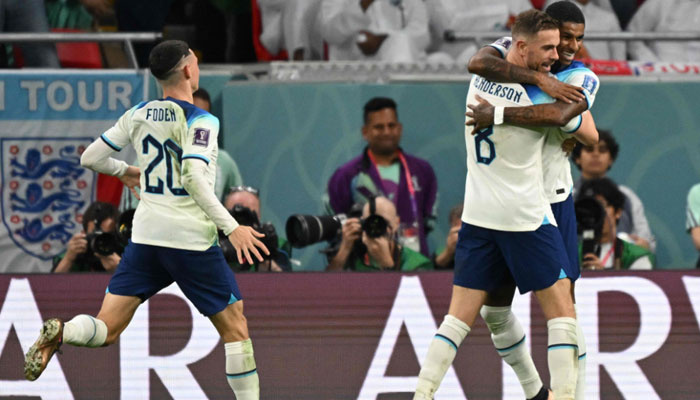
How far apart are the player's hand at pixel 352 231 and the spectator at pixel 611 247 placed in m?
1.47

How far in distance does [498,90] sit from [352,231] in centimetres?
246

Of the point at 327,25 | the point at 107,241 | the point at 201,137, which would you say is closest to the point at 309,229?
the point at 107,241

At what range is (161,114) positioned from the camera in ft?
19.6

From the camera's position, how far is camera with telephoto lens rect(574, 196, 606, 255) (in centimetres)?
809

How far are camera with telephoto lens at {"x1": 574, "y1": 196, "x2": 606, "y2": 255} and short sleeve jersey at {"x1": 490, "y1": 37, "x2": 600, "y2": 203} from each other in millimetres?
1948

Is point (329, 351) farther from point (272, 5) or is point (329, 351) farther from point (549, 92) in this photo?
point (272, 5)

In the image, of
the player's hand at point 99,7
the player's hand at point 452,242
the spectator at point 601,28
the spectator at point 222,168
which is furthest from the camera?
the spectator at point 601,28

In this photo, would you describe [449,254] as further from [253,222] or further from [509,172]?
[509,172]

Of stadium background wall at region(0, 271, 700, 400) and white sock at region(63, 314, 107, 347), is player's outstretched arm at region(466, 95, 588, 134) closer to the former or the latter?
stadium background wall at region(0, 271, 700, 400)

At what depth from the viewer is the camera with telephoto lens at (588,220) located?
809cm

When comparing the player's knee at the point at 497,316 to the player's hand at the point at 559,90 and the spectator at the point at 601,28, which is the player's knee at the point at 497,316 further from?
the spectator at the point at 601,28

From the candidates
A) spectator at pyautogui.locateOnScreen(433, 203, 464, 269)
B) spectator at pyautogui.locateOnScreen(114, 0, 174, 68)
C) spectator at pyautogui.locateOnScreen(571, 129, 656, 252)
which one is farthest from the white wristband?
spectator at pyautogui.locateOnScreen(114, 0, 174, 68)

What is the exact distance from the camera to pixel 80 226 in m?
8.95

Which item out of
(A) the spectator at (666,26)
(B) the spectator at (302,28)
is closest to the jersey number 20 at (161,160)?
(B) the spectator at (302,28)
